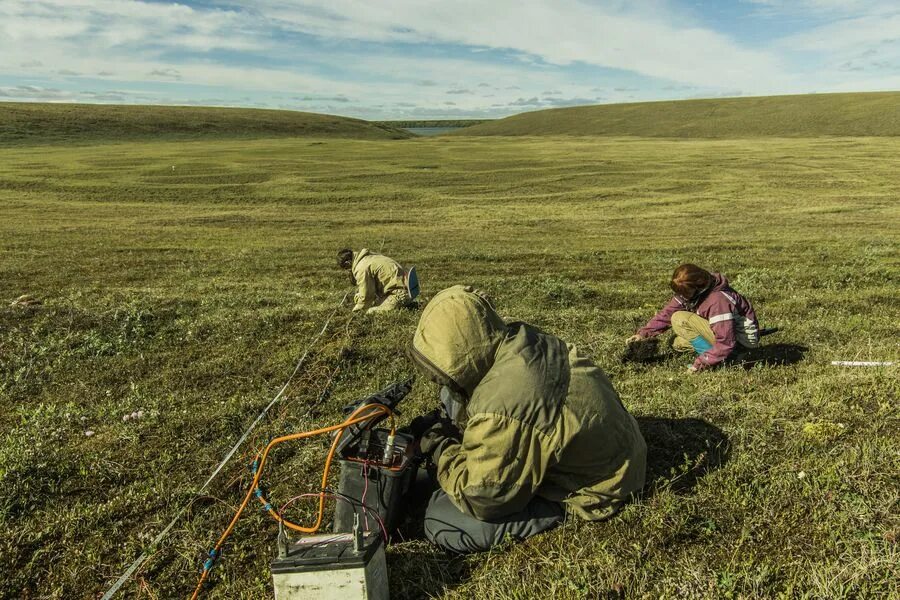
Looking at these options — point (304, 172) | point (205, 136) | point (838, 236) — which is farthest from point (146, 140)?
point (838, 236)

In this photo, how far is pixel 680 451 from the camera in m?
4.39

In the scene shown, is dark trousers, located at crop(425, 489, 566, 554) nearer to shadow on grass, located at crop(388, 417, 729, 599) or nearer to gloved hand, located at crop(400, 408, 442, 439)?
shadow on grass, located at crop(388, 417, 729, 599)

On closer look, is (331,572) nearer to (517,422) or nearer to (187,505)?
(517,422)

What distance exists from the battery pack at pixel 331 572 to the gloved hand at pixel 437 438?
0.82m

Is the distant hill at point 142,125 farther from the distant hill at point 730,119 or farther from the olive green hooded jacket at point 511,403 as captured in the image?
the olive green hooded jacket at point 511,403

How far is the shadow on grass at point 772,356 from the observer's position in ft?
21.2

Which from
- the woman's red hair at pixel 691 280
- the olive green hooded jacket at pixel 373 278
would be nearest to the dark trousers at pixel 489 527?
the woman's red hair at pixel 691 280

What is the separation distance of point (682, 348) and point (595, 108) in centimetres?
16429

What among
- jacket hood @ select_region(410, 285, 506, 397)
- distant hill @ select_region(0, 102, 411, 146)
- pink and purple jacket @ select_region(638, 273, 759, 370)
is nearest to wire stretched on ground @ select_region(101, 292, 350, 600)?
jacket hood @ select_region(410, 285, 506, 397)

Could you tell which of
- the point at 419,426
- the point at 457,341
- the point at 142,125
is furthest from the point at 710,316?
the point at 142,125

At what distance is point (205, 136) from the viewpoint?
98.1 meters

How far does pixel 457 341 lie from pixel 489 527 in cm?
129

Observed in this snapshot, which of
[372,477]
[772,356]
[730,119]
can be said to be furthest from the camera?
[730,119]

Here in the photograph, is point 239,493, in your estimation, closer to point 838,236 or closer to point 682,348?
point 682,348
